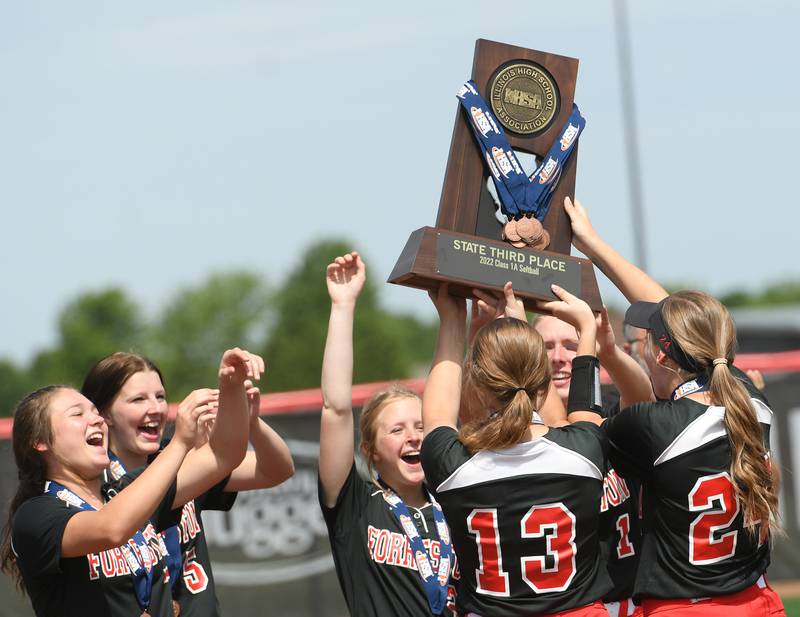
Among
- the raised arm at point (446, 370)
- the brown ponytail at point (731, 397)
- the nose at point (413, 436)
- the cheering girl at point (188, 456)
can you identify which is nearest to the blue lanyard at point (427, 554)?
the nose at point (413, 436)

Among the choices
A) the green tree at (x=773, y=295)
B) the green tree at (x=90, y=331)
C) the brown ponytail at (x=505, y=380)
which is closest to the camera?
the brown ponytail at (x=505, y=380)

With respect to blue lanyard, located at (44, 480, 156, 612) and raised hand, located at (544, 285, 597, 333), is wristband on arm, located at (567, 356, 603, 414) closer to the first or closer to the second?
raised hand, located at (544, 285, 597, 333)

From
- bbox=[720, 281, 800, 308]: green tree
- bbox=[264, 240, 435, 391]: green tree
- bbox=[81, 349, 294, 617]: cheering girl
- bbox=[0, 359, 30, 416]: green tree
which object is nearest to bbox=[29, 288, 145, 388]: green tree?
bbox=[0, 359, 30, 416]: green tree

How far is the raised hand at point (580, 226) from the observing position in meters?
4.34

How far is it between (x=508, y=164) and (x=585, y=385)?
940mm

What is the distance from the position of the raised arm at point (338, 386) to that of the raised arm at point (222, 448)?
270 mm

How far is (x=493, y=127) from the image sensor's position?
4.20m

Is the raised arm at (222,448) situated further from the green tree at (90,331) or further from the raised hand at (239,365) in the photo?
the green tree at (90,331)

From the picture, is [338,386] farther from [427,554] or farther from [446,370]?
[427,554]

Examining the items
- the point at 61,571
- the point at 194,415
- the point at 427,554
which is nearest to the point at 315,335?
the point at 427,554

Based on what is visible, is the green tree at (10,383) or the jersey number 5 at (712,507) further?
the green tree at (10,383)

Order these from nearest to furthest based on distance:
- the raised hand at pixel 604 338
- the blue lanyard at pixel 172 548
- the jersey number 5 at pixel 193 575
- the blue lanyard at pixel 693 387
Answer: the blue lanyard at pixel 693 387 → the raised hand at pixel 604 338 → the blue lanyard at pixel 172 548 → the jersey number 5 at pixel 193 575

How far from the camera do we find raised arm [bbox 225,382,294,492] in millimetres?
4410

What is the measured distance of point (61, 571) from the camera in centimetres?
364
